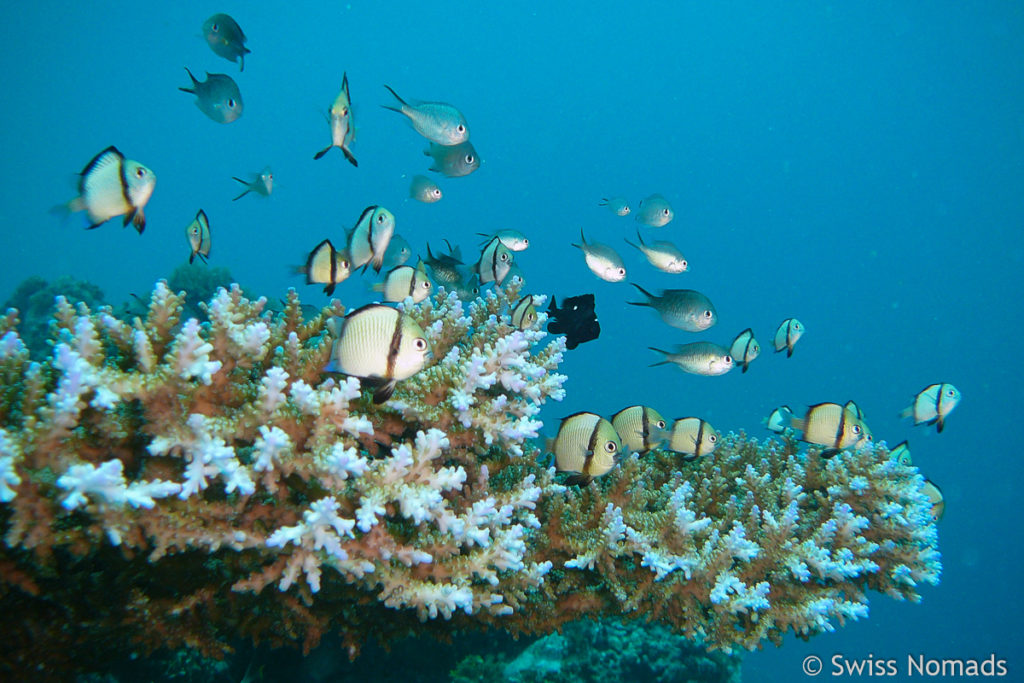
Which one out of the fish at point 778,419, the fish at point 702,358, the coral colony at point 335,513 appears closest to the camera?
the coral colony at point 335,513

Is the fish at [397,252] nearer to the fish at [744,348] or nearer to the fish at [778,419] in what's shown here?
the fish at [744,348]

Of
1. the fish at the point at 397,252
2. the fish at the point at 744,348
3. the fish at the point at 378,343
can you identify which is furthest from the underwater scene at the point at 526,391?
the fish at the point at 397,252

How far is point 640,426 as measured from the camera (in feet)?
11.5

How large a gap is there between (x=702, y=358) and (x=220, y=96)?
5600mm

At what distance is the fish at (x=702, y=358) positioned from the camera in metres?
4.33

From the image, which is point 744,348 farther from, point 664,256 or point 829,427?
point 829,427

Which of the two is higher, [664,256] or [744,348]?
[664,256]

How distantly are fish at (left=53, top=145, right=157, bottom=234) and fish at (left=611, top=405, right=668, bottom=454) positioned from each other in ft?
11.0

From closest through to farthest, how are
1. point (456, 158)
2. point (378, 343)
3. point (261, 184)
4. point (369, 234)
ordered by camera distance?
point (378, 343) < point (369, 234) < point (456, 158) < point (261, 184)

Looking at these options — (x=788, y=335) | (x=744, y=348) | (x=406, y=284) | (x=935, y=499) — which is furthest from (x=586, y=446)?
(x=935, y=499)

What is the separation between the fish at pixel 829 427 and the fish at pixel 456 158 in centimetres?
384

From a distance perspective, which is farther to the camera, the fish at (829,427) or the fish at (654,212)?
the fish at (654,212)

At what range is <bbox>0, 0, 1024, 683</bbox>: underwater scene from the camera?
2.11 m

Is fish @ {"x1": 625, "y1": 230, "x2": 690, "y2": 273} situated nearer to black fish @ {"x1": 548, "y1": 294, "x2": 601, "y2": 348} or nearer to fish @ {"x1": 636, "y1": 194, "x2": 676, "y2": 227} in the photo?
black fish @ {"x1": 548, "y1": 294, "x2": 601, "y2": 348}
